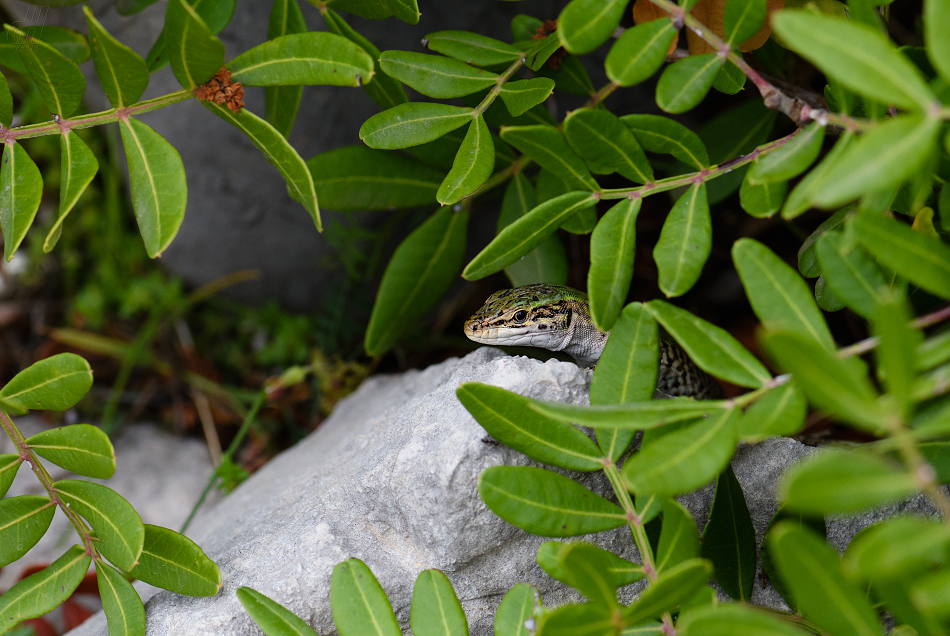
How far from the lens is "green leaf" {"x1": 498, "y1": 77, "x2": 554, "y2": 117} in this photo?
178cm

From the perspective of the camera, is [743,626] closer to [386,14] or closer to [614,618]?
[614,618]

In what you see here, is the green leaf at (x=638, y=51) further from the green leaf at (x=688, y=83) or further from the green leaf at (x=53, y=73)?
the green leaf at (x=53, y=73)

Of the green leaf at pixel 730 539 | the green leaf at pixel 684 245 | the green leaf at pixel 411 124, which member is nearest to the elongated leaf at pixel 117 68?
the green leaf at pixel 411 124

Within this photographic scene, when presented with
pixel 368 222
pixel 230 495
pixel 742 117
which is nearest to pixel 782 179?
pixel 742 117

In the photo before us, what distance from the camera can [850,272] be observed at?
1.33 m

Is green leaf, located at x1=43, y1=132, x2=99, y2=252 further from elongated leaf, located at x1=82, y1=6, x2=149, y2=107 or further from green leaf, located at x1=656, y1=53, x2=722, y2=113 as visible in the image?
green leaf, located at x1=656, y1=53, x2=722, y2=113

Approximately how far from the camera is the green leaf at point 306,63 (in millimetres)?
1558

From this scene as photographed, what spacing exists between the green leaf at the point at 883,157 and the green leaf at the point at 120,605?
1859 millimetres

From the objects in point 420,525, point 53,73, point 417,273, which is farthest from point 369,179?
point 420,525

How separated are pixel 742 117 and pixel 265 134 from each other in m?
2.03

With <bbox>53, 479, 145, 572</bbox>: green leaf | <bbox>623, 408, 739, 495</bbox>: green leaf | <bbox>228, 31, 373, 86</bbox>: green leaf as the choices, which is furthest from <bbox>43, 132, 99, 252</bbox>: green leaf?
<bbox>623, 408, 739, 495</bbox>: green leaf

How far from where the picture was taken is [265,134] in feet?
5.43

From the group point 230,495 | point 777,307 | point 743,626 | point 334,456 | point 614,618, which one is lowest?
point 230,495

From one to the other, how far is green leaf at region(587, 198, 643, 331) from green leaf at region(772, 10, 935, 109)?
62cm
